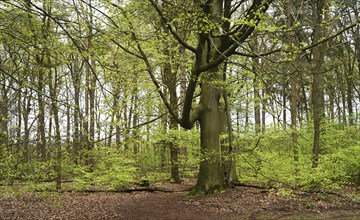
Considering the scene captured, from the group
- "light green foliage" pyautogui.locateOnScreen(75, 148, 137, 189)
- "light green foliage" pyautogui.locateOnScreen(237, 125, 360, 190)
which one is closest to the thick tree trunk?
"light green foliage" pyautogui.locateOnScreen(237, 125, 360, 190)

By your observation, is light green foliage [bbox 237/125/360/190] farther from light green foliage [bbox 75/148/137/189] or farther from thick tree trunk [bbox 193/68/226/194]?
light green foliage [bbox 75/148/137/189]

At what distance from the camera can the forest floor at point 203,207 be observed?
321 inches

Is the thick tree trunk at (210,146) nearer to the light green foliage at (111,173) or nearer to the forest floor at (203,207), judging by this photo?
the forest floor at (203,207)

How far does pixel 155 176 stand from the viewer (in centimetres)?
1672

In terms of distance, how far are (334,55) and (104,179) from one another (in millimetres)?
17163

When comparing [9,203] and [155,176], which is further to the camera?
[155,176]

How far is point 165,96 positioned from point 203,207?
12.0 feet

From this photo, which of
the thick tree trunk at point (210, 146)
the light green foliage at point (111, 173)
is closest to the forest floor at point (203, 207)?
the thick tree trunk at point (210, 146)

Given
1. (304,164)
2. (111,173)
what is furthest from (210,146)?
(111,173)

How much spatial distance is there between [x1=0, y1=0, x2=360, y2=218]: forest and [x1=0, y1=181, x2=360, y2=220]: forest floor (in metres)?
0.51

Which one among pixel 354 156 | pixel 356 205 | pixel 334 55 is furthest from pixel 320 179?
pixel 334 55

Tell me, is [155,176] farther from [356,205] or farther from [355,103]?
[355,103]

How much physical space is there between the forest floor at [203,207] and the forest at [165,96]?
1.68 feet

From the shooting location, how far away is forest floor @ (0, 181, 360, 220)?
26.8 feet
